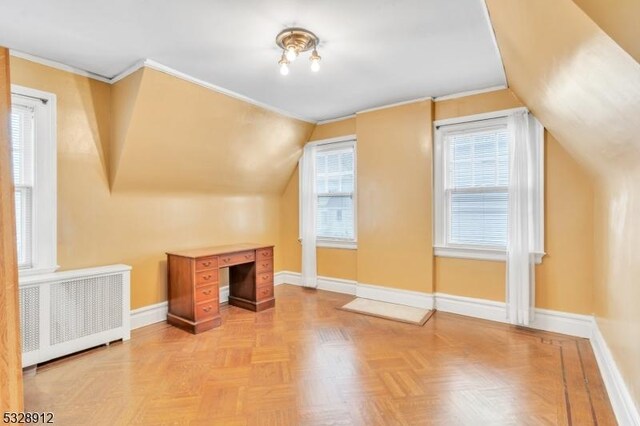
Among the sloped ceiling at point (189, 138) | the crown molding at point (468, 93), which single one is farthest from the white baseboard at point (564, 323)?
the sloped ceiling at point (189, 138)

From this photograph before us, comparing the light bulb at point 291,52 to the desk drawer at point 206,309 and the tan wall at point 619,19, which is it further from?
the desk drawer at point 206,309

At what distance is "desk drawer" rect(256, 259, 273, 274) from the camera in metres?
3.89

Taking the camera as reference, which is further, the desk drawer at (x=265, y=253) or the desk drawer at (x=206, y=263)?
the desk drawer at (x=265, y=253)

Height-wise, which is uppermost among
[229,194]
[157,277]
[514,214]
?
[229,194]

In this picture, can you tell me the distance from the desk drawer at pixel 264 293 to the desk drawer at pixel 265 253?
38 cm

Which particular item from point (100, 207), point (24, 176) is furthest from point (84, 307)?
point (24, 176)

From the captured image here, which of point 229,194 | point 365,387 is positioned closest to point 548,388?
point 365,387

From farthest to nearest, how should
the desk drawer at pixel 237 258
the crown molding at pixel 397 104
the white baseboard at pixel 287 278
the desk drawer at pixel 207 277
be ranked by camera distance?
the white baseboard at pixel 287 278 < the crown molding at pixel 397 104 < the desk drawer at pixel 237 258 < the desk drawer at pixel 207 277

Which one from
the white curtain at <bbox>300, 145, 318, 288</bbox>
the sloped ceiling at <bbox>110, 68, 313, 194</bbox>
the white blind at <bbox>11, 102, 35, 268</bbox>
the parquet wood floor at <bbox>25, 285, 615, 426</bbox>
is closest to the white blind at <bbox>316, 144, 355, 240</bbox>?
the white curtain at <bbox>300, 145, 318, 288</bbox>

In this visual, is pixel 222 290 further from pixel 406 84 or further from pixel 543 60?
pixel 543 60

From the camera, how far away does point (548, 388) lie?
7.11 ft

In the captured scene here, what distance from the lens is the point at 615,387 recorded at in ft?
→ 6.42

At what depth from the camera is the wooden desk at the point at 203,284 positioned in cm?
320

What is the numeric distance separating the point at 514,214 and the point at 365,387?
228cm
